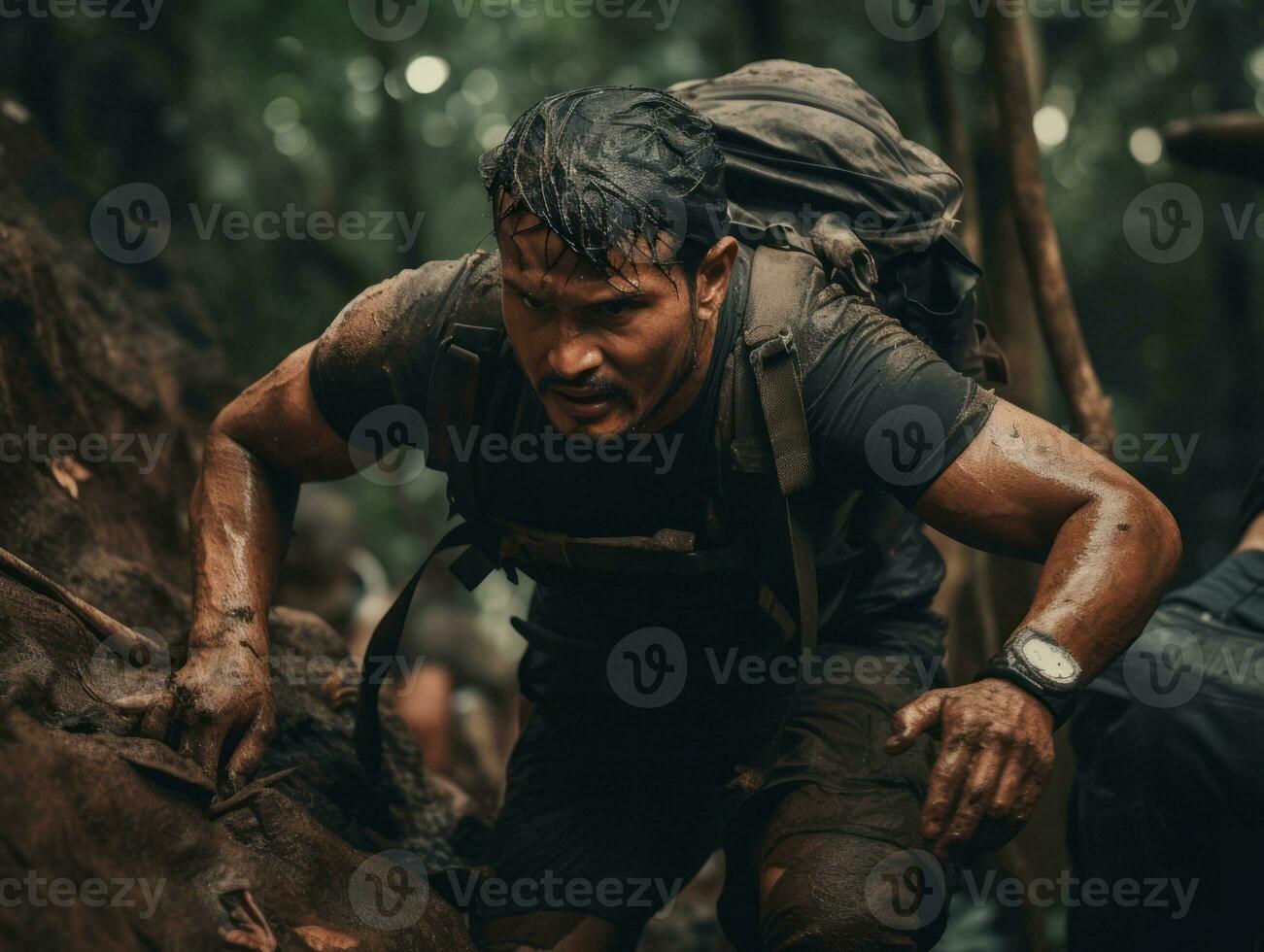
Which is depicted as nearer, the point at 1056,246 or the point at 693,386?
the point at 693,386

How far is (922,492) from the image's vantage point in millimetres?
2740

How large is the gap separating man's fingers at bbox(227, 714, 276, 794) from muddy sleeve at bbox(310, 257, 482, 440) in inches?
27.5

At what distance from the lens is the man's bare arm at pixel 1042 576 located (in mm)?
2479

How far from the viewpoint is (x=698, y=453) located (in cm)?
290

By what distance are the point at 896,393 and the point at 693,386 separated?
41 cm

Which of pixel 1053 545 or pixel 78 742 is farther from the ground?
pixel 1053 545

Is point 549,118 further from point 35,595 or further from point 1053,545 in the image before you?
point 35,595

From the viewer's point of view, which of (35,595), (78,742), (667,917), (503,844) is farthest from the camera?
(667,917)

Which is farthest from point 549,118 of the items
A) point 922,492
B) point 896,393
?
point 922,492
